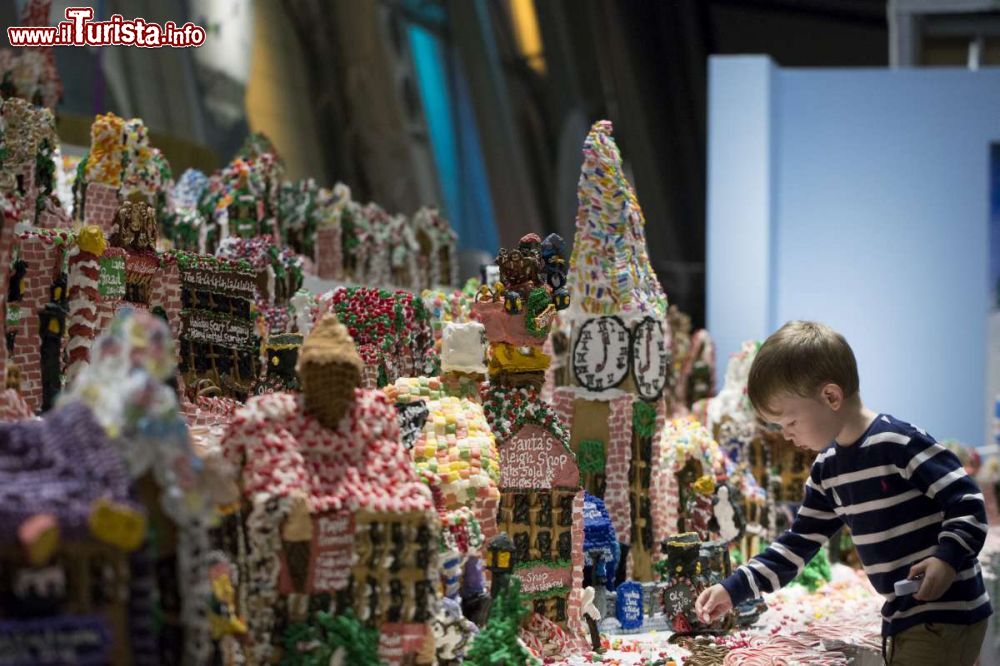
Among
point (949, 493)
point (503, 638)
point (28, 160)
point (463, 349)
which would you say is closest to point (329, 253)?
point (28, 160)

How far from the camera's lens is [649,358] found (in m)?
5.64

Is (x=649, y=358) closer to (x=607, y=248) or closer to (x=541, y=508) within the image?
(x=607, y=248)

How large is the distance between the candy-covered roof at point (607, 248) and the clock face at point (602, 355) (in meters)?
0.06

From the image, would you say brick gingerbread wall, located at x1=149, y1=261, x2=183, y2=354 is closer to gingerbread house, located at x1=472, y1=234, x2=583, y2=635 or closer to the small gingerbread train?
gingerbread house, located at x1=472, y1=234, x2=583, y2=635

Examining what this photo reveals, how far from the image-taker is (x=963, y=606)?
320cm

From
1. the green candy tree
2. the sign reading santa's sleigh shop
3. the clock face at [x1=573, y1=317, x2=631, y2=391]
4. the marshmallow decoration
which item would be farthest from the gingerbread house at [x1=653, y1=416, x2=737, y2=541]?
the green candy tree

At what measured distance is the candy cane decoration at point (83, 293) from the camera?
13.7 feet

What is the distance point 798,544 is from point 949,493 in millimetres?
479

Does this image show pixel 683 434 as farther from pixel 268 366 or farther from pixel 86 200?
pixel 86 200

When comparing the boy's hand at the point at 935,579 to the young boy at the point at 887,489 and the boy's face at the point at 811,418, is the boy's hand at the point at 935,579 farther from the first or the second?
the boy's face at the point at 811,418

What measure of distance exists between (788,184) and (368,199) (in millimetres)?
3235

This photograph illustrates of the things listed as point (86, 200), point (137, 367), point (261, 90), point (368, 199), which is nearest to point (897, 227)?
point (368, 199)

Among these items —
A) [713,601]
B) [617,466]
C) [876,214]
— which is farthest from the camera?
[876,214]

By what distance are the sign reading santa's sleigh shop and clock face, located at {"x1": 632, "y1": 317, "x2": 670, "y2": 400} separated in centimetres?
125
